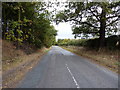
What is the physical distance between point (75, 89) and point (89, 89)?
57 cm

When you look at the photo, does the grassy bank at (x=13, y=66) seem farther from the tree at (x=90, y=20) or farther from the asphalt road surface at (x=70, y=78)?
the tree at (x=90, y=20)

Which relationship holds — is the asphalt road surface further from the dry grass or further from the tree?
the tree

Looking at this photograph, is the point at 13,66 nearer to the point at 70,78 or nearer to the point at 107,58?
the point at 70,78

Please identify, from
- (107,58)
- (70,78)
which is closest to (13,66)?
(70,78)

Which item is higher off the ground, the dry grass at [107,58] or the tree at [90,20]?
the tree at [90,20]

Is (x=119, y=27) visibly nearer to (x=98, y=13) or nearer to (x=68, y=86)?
(x=98, y=13)

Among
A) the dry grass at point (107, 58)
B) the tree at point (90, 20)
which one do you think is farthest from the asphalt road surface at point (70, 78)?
the tree at point (90, 20)

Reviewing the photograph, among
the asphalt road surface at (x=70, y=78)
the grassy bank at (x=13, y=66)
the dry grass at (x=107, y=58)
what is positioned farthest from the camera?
the dry grass at (x=107, y=58)

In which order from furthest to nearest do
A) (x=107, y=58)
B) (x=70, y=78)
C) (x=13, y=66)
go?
(x=107, y=58) < (x=13, y=66) < (x=70, y=78)

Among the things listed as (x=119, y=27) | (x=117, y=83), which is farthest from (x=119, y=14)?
(x=117, y=83)

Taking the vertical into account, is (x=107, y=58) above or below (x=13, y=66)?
below

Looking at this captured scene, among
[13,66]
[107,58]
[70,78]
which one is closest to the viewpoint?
[70,78]

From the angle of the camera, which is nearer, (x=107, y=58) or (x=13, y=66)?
(x=13, y=66)

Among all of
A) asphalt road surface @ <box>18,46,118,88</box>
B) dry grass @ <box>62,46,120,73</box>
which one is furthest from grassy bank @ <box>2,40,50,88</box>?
dry grass @ <box>62,46,120,73</box>
